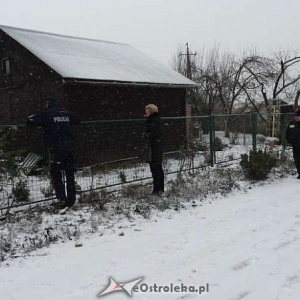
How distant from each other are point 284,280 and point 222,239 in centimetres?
139

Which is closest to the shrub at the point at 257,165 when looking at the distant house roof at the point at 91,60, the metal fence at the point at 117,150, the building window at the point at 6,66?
the metal fence at the point at 117,150

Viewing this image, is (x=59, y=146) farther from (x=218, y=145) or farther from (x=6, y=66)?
(x=6, y=66)

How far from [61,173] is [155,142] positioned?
73.3 inches

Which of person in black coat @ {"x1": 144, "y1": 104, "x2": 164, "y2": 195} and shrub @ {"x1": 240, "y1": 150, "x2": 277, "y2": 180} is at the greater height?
person in black coat @ {"x1": 144, "y1": 104, "x2": 164, "y2": 195}

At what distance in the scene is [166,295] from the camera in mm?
3699

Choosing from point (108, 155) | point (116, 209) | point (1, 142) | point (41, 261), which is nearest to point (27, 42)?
point (108, 155)

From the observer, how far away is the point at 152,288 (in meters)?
3.84

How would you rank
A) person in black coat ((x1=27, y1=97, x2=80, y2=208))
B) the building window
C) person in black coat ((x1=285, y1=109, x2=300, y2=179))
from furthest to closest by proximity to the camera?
the building window → person in black coat ((x1=285, y1=109, x2=300, y2=179)) → person in black coat ((x1=27, y1=97, x2=80, y2=208))

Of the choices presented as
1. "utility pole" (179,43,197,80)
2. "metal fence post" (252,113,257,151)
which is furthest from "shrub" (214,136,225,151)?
"utility pole" (179,43,197,80)

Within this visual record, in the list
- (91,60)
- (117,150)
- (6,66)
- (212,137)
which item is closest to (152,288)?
(117,150)

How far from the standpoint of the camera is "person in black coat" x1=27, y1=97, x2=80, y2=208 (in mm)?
6801

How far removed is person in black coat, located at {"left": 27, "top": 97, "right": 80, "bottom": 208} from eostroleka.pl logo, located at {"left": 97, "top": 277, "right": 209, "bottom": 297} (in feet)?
10.5

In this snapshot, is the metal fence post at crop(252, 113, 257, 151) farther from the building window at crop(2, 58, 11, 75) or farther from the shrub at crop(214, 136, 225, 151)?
the building window at crop(2, 58, 11, 75)

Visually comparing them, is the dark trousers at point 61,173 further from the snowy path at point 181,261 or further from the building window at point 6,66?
the building window at point 6,66
